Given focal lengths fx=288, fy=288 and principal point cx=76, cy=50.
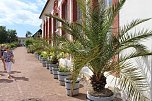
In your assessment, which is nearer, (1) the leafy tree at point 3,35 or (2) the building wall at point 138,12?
(2) the building wall at point 138,12

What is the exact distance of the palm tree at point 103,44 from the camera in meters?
6.64

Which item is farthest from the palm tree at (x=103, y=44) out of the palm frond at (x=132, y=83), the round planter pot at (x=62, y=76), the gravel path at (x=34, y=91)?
the round planter pot at (x=62, y=76)

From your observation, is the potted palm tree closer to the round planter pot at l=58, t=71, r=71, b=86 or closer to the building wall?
the round planter pot at l=58, t=71, r=71, b=86

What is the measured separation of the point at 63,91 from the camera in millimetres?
10195

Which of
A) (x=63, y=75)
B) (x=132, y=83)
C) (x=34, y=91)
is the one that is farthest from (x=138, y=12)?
(x=63, y=75)

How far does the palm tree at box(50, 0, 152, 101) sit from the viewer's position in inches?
261

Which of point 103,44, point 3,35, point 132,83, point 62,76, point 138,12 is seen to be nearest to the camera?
point 132,83

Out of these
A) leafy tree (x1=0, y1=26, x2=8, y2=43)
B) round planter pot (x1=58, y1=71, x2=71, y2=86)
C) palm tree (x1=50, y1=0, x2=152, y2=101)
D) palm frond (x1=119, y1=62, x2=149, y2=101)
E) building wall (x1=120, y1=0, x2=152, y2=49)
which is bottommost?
round planter pot (x1=58, y1=71, x2=71, y2=86)

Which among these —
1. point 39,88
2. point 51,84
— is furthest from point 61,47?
point 51,84

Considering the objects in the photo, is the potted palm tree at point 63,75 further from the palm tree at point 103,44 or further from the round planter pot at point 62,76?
the palm tree at point 103,44

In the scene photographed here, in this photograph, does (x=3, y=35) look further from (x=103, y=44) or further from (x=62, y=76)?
(x=103, y=44)

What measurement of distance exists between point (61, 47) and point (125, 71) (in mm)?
1851

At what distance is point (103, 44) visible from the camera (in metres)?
7.07

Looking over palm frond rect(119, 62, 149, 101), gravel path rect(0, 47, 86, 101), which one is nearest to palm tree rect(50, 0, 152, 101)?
palm frond rect(119, 62, 149, 101)
